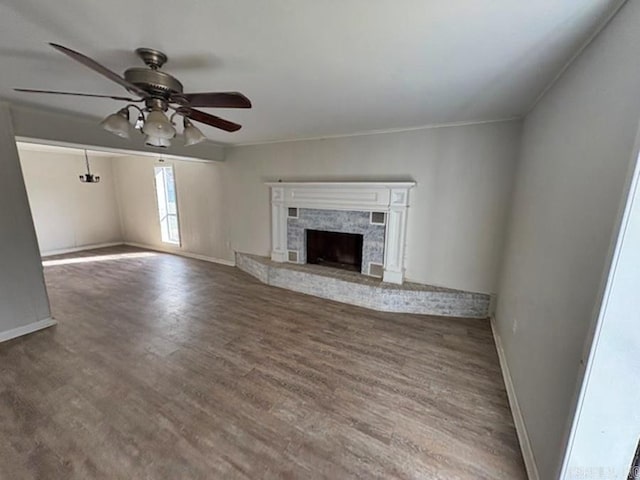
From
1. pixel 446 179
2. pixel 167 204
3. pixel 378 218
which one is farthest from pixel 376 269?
pixel 167 204

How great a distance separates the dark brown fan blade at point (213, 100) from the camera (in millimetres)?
1526

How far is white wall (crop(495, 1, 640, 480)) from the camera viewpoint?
1.06 metres

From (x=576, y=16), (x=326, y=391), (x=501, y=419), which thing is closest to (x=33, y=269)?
(x=326, y=391)

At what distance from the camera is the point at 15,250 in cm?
285

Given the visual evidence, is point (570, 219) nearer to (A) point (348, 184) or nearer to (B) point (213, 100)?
(B) point (213, 100)

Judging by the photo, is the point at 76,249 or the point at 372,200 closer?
the point at 372,200

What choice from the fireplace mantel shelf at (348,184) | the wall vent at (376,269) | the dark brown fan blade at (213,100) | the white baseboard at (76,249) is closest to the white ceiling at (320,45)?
the dark brown fan blade at (213,100)

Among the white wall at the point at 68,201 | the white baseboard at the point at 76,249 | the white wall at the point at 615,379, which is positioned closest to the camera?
the white wall at the point at 615,379

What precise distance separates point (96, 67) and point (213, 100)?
54 cm

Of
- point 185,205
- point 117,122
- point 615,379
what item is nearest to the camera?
point 615,379

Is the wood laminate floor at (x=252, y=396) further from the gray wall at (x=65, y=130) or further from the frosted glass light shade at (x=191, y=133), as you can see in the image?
the gray wall at (x=65, y=130)

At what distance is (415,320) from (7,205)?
458 centimetres

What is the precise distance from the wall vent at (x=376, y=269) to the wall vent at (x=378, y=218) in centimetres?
59

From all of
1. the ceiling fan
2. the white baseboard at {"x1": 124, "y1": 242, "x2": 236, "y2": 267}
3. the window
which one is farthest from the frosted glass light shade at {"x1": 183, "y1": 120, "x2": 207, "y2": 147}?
the window
